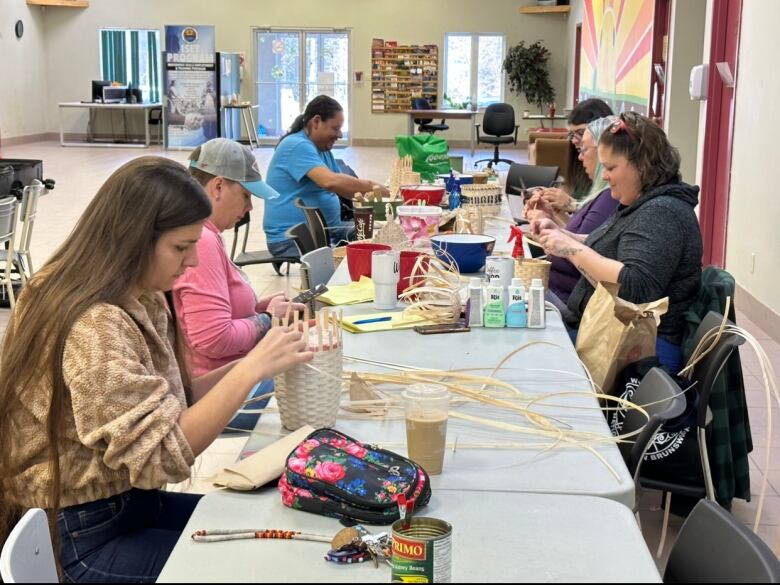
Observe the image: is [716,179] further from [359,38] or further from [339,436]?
[359,38]

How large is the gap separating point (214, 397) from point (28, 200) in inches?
176

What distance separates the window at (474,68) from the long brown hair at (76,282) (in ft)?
60.5

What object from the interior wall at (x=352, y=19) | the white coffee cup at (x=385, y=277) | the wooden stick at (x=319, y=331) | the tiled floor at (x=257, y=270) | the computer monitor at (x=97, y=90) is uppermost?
the interior wall at (x=352, y=19)

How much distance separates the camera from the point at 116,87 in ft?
61.1

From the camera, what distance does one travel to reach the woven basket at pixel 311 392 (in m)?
1.82

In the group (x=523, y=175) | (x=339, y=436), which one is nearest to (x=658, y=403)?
(x=339, y=436)

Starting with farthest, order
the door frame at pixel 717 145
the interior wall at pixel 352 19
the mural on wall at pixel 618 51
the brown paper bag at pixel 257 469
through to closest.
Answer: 1. the interior wall at pixel 352 19
2. the mural on wall at pixel 618 51
3. the door frame at pixel 717 145
4. the brown paper bag at pixel 257 469

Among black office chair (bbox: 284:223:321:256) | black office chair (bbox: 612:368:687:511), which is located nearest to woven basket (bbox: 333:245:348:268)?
black office chair (bbox: 284:223:321:256)

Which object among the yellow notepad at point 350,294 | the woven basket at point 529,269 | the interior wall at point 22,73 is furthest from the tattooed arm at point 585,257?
the interior wall at point 22,73

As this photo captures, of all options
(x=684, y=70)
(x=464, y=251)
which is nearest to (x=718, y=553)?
(x=464, y=251)

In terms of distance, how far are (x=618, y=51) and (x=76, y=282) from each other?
1093 cm

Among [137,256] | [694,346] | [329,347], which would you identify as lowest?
[694,346]

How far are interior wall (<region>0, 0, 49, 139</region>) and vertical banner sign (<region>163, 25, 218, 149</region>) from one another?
9.09 ft

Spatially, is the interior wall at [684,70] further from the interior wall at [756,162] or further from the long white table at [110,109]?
the long white table at [110,109]
